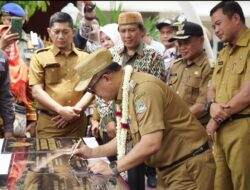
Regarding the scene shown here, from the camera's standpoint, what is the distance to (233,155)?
12.5 feet

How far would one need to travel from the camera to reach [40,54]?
15.2 ft

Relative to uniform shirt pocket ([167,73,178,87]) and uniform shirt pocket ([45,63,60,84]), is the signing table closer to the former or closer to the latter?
uniform shirt pocket ([45,63,60,84])

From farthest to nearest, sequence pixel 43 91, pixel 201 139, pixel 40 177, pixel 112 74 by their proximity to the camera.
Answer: pixel 43 91
pixel 201 139
pixel 112 74
pixel 40 177

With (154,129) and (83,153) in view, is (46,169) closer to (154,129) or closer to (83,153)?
(83,153)

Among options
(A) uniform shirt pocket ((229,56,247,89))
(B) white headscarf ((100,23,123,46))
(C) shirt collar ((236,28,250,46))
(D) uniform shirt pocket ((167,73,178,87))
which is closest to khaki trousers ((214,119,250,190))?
(A) uniform shirt pocket ((229,56,247,89))

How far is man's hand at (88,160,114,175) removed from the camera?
2.71m

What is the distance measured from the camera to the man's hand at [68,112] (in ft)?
14.4

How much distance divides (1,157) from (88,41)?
3025mm

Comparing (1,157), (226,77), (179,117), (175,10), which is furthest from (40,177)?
(175,10)

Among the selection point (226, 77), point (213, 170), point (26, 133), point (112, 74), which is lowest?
point (26, 133)

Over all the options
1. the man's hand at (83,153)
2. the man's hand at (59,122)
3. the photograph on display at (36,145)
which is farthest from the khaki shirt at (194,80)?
the man's hand at (83,153)

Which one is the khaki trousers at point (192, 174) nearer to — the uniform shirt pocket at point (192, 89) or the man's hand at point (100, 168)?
the man's hand at point (100, 168)

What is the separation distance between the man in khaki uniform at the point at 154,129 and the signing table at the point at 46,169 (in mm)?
110

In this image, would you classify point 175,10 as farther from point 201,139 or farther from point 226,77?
point 201,139
